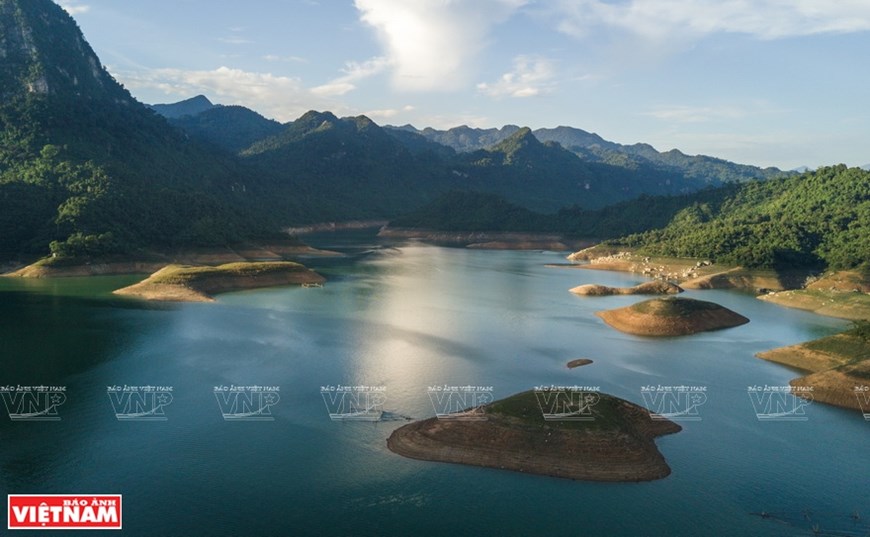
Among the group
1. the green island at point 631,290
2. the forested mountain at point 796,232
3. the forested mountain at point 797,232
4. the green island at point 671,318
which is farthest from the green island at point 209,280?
the forested mountain at point 797,232

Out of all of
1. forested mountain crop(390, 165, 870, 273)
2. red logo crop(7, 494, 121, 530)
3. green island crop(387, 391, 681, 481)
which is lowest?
red logo crop(7, 494, 121, 530)

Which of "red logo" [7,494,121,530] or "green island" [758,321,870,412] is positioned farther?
"green island" [758,321,870,412]

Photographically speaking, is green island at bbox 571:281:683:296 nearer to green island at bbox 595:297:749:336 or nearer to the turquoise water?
the turquoise water

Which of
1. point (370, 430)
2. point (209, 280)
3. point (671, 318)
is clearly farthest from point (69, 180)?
point (671, 318)

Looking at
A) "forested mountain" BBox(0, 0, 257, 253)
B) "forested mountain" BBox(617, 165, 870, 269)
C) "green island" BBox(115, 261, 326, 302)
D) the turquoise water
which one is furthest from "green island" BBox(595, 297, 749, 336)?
"forested mountain" BBox(0, 0, 257, 253)

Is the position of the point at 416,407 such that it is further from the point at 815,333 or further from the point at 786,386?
the point at 815,333

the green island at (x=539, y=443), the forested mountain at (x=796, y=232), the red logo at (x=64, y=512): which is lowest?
the red logo at (x=64, y=512)

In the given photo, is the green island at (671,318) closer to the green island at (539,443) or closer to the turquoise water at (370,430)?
the turquoise water at (370,430)
